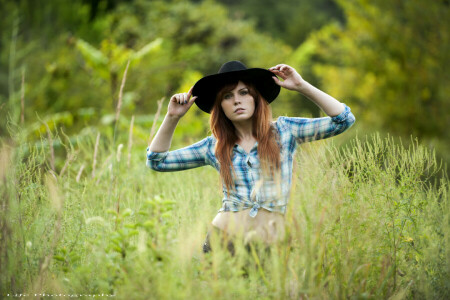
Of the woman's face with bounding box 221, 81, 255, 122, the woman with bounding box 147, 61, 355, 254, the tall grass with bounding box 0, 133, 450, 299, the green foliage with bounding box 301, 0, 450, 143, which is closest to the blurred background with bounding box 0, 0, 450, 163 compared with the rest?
the green foliage with bounding box 301, 0, 450, 143

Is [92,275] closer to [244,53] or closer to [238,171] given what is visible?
[238,171]

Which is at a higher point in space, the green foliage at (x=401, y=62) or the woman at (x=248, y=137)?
the green foliage at (x=401, y=62)

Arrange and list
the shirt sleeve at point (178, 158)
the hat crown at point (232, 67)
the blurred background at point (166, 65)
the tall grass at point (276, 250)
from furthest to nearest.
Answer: the blurred background at point (166, 65), the shirt sleeve at point (178, 158), the hat crown at point (232, 67), the tall grass at point (276, 250)

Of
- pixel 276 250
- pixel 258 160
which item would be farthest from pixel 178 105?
pixel 276 250

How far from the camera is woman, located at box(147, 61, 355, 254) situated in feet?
8.42

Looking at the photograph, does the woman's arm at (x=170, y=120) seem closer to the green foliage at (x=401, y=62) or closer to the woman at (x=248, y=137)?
the woman at (x=248, y=137)

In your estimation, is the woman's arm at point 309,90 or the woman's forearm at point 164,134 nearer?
the woman's arm at point 309,90

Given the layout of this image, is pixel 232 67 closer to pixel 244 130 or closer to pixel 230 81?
pixel 230 81

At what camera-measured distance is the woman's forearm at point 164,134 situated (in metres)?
2.84

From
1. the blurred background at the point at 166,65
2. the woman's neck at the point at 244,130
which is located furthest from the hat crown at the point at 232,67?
the blurred background at the point at 166,65

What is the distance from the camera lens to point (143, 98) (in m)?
12.9

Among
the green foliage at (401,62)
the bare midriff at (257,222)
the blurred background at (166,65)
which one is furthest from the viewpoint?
the green foliage at (401,62)

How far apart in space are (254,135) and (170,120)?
0.56m

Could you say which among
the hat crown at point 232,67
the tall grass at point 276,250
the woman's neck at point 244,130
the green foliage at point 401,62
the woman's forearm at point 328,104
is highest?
the green foliage at point 401,62
